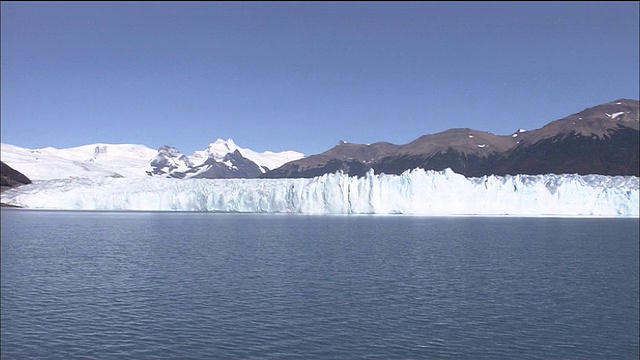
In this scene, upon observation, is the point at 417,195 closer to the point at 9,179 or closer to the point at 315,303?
the point at 315,303

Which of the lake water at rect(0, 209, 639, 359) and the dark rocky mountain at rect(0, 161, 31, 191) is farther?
the dark rocky mountain at rect(0, 161, 31, 191)

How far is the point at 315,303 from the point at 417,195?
63.5 metres

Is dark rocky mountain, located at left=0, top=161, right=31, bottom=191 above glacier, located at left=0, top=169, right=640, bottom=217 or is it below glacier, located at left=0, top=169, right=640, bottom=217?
above

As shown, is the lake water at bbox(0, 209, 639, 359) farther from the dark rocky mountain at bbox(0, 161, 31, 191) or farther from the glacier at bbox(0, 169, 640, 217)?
the dark rocky mountain at bbox(0, 161, 31, 191)

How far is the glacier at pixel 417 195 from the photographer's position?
83.7 metres

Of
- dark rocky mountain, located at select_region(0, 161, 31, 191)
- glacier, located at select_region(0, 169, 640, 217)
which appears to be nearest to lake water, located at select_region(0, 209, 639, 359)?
glacier, located at select_region(0, 169, 640, 217)

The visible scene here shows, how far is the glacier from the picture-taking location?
275ft

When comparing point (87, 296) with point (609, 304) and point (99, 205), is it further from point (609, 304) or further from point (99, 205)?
point (99, 205)

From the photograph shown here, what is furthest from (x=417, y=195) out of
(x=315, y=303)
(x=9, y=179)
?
(x=9, y=179)

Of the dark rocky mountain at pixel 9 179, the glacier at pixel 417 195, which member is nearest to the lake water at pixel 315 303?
the glacier at pixel 417 195

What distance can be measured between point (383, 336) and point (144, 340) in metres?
7.53

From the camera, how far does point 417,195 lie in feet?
277

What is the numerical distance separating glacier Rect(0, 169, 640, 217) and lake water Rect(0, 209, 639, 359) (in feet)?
141

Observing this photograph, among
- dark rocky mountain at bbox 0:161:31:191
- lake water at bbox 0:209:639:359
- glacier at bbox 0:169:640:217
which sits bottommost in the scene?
lake water at bbox 0:209:639:359
